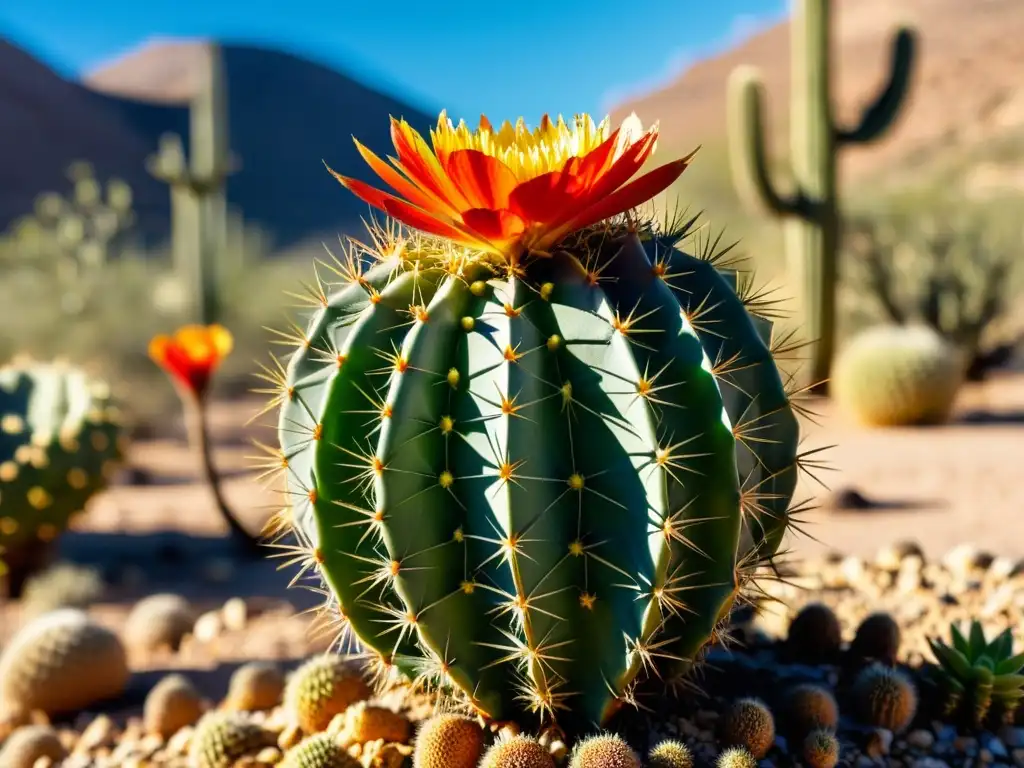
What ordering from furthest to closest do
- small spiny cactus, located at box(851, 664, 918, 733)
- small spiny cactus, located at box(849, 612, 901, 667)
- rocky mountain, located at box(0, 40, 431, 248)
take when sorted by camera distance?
rocky mountain, located at box(0, 40, 431, 248), small spiny cactus, located at box(849, 612, 901, 667), small spiny cactus, located at box(851, 664, 918, 733)

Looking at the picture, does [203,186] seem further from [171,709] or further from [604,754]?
[604,754]

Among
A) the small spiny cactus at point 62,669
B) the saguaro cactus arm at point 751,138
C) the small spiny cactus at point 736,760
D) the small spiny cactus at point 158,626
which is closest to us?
the small spiny cactus at point 736,760

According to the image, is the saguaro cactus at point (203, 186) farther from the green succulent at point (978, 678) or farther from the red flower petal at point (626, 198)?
the green succulent at point (978, 678)

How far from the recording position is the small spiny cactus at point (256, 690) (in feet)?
11.4

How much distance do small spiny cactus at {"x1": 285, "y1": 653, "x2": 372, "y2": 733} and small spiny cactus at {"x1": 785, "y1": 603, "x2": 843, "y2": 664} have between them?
128 centimetres

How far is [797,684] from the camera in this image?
287cm

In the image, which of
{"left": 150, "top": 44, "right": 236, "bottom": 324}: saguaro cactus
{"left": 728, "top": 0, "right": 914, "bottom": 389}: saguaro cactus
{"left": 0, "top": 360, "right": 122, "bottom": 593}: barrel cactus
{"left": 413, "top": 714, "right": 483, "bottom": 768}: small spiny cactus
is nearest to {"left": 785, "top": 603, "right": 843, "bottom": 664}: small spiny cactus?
{"left": 413, "top": 714, "right": 483, "bottom": 768}: small spiny cactus

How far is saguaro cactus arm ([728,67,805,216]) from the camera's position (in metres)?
9.88

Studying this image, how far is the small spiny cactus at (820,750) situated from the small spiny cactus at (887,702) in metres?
0.27

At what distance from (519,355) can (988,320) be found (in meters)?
10.5

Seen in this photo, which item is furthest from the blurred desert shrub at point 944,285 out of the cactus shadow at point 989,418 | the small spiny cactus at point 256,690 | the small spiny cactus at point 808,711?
the small spiny cactus at point 256,690

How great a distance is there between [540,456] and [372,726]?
1010 millimetres

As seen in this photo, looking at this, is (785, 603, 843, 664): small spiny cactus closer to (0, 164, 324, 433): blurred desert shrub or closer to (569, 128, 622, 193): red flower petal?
(569, 128, 622, 193): red flower petal

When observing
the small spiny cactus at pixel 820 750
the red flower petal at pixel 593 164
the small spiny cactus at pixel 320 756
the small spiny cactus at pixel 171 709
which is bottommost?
the small spiny cactus at pixel 171 709
